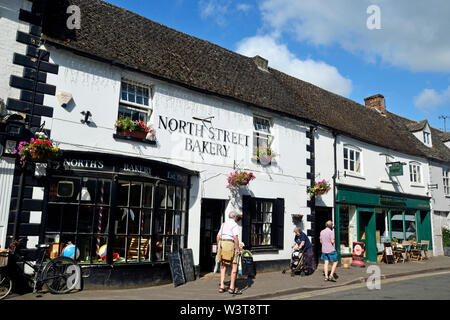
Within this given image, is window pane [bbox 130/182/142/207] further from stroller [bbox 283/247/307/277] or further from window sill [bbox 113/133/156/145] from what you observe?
stroller [bbox 283/247/307/277]

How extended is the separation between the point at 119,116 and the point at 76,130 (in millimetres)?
1288

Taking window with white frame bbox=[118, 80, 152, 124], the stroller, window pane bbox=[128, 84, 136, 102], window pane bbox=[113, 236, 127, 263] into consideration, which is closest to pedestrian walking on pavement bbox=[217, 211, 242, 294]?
window pane bbox=[113, 236, 127, 263]

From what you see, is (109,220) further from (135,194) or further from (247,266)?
(247,266)

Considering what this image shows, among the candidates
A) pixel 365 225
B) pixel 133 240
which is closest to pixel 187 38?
pixel 133 240

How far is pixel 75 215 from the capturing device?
839cm

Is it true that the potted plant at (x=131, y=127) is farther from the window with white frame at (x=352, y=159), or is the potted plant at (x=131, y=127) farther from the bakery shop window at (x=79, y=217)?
the window with white frame at (x=352, y=159)

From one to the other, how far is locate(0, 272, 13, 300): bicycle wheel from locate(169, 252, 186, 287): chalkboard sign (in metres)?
3.67

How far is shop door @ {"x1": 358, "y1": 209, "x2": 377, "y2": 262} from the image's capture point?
1650 centimetres

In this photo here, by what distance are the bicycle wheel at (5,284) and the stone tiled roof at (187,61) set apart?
17.4 feet

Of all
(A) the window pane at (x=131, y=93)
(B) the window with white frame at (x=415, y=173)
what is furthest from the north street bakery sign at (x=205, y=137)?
(B) the window with white frame at (x=415, y=173)

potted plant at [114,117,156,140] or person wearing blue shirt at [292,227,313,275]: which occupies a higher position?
potted plant at [114,117,156,140]

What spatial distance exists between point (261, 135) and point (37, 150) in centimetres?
762

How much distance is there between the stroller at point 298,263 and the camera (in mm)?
11672
